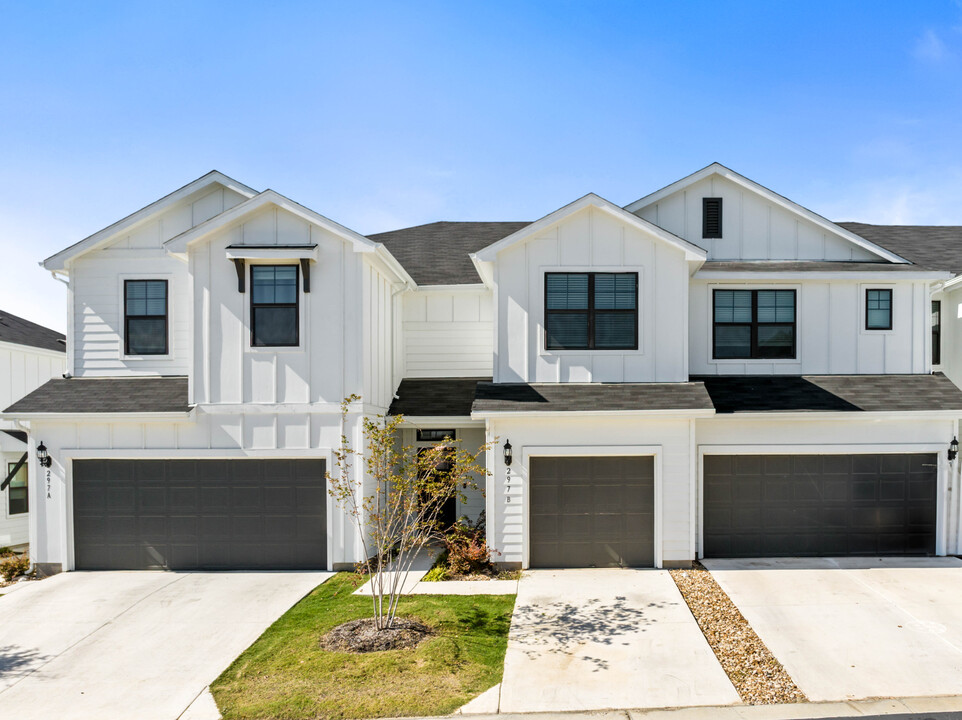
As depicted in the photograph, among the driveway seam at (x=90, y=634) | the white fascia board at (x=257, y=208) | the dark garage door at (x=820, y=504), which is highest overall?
the white fascia board at (x=257, y=208)

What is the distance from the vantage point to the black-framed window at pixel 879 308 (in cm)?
1303

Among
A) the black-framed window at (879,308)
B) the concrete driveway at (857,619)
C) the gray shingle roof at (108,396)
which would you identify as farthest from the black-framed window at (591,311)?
the gray shingle roof at (108,396)

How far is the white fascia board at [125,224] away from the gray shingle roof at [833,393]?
10280 millimetres

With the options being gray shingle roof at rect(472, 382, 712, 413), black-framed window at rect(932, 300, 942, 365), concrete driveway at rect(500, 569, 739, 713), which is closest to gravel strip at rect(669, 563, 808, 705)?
concrete driveway at rect(500, 569, 739, 713)

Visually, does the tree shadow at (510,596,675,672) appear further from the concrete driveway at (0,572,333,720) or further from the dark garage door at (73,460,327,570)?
the dark garage door at (73,460,327,570)

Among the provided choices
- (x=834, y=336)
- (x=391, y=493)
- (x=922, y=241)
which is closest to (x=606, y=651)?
(x=391, y=493)

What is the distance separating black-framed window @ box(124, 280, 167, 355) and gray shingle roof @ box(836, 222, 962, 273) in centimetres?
1610

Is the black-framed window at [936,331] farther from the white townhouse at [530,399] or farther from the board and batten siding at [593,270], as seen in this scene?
the board and batten siding at [593,270]

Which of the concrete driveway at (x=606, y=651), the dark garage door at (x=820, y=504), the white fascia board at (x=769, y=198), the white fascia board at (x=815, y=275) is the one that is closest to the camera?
the concrete driveway at (x=606, y=651)

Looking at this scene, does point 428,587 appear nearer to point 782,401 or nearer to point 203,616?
point 203,616

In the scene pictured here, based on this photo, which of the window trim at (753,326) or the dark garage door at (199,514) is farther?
the window trim at (753,326)

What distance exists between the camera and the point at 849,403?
1171 cm

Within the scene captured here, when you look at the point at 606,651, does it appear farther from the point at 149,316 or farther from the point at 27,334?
the point at 27,334

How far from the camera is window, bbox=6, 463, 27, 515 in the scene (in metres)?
16.4
